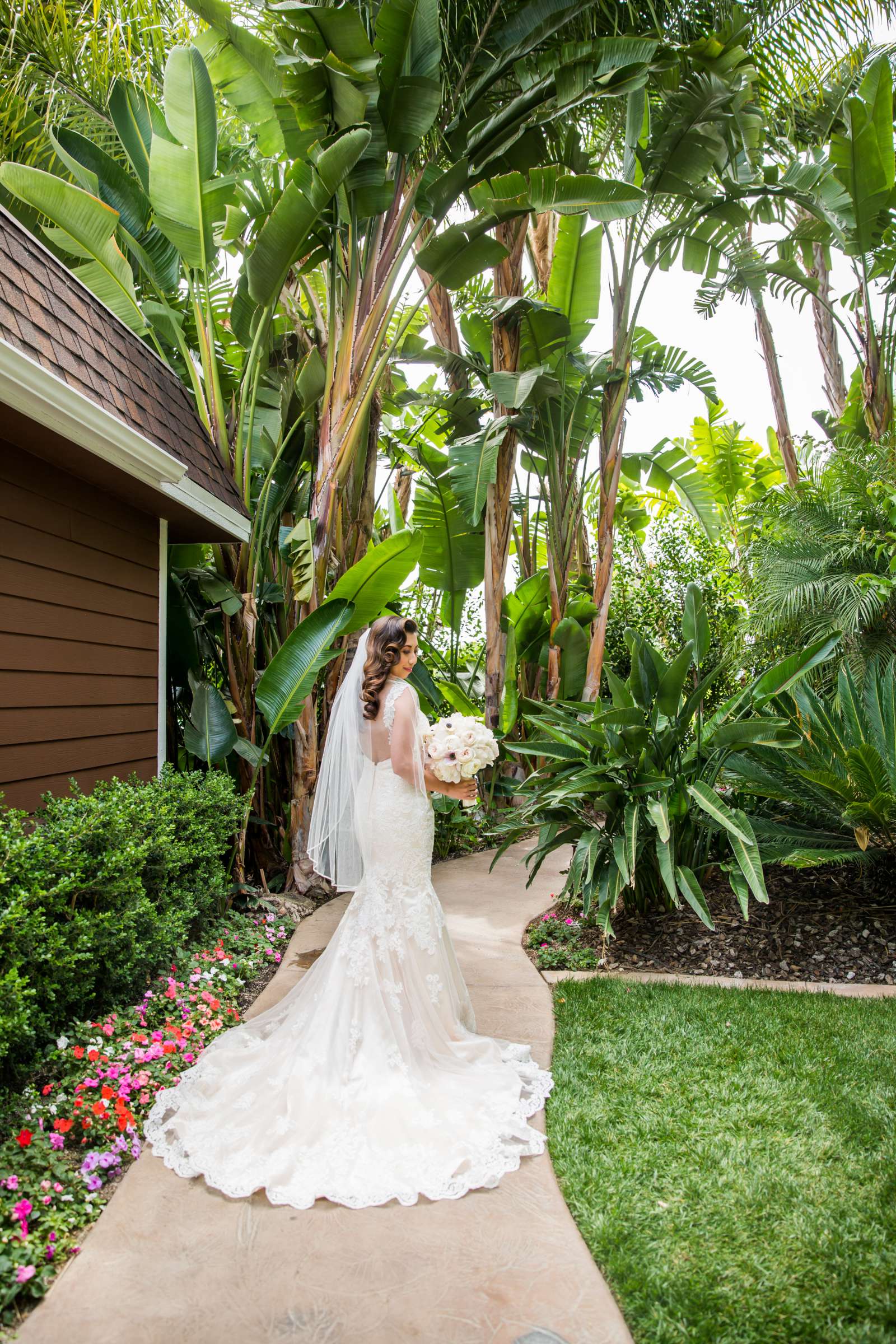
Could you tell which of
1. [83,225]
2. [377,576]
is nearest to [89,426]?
[377,576]

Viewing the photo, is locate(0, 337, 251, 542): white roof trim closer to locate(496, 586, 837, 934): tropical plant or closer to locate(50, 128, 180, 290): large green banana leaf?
locate(50, 128, 180, 290): large green banana leaf

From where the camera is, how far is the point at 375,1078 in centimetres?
305

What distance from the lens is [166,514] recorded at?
5.17 meters

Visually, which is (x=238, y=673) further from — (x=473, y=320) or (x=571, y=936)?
(x=473, y=320)

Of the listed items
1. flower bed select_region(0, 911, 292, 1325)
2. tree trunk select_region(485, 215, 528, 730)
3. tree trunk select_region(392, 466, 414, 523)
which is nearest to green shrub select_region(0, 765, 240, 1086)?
flower bed select_region(0, 911, 292, 1325)

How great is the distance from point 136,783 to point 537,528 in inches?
228

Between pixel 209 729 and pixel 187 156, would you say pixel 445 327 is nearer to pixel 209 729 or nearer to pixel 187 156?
pixel 187 156

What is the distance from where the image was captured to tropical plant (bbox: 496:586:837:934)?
4.32 meters

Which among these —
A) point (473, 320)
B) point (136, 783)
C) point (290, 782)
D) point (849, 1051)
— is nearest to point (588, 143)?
point (473, 320)

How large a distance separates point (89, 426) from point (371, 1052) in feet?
9.37

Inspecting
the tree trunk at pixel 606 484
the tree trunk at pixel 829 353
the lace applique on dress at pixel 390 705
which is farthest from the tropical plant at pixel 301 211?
the tree trunk at pixel 829 353

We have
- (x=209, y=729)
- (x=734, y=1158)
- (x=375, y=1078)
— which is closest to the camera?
(x=734, y=1158)

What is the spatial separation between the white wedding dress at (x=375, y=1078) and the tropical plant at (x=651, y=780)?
1.21m

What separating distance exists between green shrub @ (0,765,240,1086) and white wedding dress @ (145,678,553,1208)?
58cm
